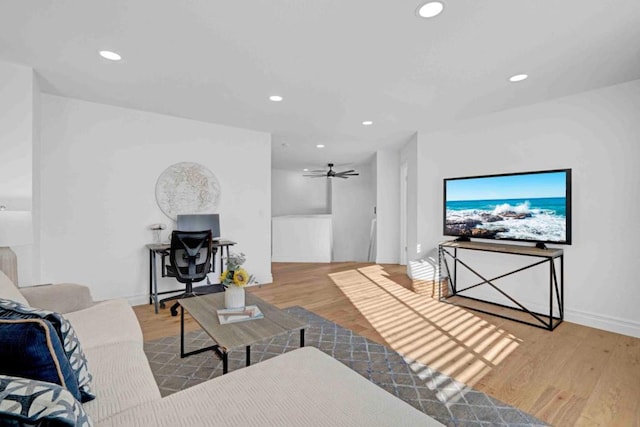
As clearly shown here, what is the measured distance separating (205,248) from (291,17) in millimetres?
2568

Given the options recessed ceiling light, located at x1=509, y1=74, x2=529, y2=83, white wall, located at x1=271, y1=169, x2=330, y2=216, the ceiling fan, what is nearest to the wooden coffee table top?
recessed ceiling light, located at x1=509, y1=74, x2=529, y2=83

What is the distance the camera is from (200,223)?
396 cm

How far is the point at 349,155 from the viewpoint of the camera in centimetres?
641

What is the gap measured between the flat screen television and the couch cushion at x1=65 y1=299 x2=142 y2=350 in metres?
3.56

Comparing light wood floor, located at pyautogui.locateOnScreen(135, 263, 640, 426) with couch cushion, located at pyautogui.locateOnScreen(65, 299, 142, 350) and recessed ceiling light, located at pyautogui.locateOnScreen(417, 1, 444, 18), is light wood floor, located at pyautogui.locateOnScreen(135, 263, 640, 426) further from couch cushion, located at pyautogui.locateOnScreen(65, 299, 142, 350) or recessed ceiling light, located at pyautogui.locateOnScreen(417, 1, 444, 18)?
recessed ceiling light, located at pyautogui.locateOnScreen(417, 1, 444, 18)

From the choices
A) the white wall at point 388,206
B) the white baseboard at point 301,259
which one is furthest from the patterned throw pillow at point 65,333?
the white baseboard at point 301,259

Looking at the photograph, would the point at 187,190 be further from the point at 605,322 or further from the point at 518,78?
the point at 605,322

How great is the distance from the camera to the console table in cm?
299

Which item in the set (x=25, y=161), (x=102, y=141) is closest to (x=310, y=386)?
(x=25, y=161)

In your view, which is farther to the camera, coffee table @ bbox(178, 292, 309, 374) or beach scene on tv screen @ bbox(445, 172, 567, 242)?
beach scene on tv screen @ bbox(445, 172, 567, 242)

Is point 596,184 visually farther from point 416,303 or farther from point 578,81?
point 416,303

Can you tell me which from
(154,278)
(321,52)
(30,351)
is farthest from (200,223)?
(30,351)

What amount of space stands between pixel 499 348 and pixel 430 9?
8.31 feet

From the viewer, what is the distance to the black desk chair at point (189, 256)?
3.33 metres
